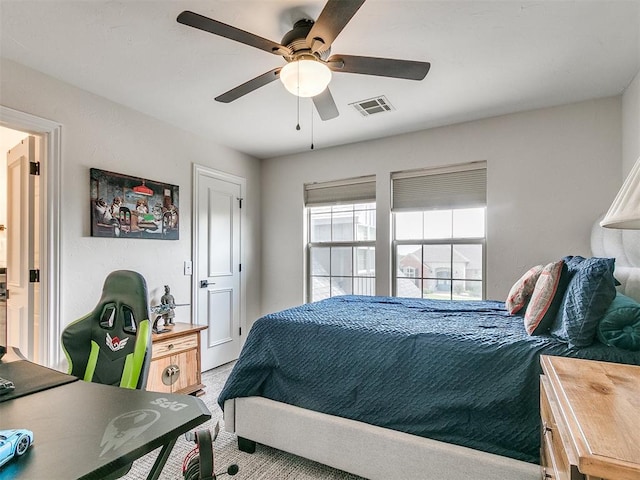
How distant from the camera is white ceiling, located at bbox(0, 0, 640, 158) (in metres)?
1.73

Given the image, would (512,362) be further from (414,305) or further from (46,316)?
(46,316)

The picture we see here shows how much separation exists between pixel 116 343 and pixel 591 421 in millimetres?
1753

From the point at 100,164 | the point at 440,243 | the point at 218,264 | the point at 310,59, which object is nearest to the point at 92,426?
the point at 310,59

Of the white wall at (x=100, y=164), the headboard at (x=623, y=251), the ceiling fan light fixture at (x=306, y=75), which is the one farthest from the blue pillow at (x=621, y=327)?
the white wall at (x=100, y=164)

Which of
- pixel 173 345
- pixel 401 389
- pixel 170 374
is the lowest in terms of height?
pixel 170 374

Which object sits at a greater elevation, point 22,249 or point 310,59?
point 310,59

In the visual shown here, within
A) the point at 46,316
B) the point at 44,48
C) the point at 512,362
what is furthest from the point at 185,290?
the point at 512,362

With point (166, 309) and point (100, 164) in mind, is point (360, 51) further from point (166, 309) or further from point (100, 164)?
point (166, 309)

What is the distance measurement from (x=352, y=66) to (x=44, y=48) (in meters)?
1.90

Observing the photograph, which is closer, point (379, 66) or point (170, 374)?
point (379, 66)

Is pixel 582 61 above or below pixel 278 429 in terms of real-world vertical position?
above

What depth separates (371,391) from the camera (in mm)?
1718

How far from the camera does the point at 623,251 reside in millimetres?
2143

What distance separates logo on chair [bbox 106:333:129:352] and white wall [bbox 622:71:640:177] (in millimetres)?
3281
